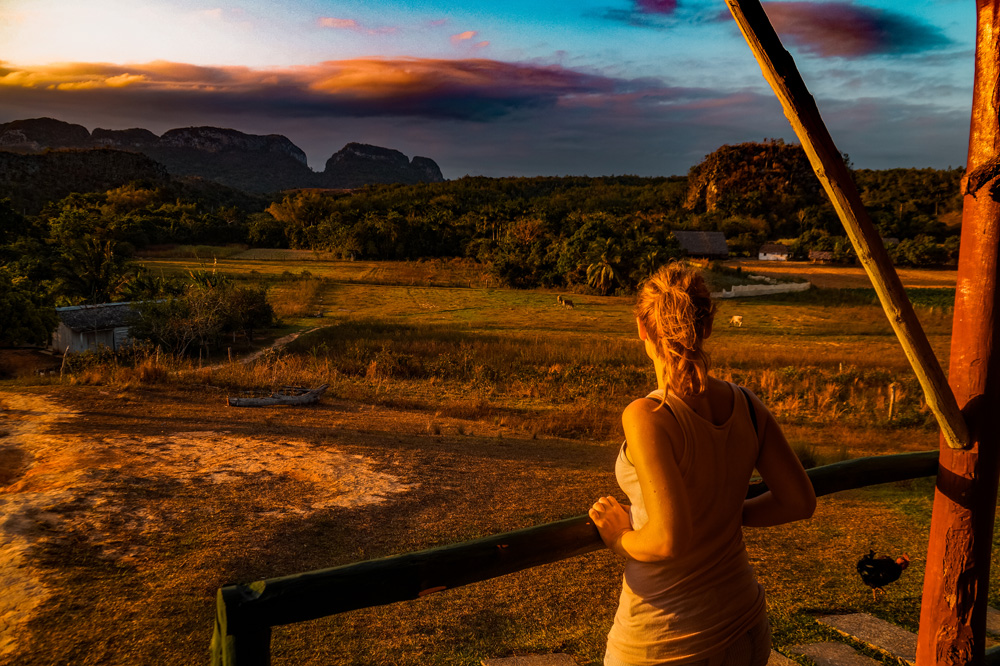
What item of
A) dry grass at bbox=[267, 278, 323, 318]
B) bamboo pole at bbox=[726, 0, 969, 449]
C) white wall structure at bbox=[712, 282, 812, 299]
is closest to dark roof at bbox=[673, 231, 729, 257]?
white wall structure at bbox=[712, 282, 812, 299]

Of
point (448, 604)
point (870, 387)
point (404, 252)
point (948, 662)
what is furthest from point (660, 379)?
point (404, 252)

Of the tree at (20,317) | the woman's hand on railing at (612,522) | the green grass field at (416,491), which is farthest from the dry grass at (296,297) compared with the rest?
the woman's hand on railing at (612,522)

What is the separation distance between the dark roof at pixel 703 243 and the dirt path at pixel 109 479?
5014 centimetres

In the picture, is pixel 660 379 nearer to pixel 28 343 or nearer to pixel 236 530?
pixel 236 530

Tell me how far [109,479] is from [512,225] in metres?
42.9

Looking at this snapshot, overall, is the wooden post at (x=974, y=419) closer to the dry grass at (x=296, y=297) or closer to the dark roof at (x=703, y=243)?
the dry grass at (x=296, y=297)

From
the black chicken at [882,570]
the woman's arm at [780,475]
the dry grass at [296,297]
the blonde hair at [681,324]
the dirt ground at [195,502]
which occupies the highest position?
the blonde hair at [681,324]

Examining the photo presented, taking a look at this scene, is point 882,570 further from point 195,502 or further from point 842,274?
point 842,274

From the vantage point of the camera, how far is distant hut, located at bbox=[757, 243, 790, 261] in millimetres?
59844

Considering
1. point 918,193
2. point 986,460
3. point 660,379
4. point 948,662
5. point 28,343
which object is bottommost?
point 28,343

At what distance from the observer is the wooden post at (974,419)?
198 cm

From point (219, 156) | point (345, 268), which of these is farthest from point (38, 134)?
point (345, 268)

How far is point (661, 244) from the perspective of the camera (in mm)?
39812

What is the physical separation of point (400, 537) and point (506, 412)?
7.06m
